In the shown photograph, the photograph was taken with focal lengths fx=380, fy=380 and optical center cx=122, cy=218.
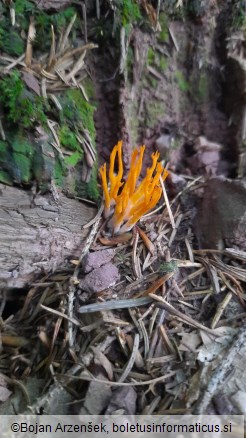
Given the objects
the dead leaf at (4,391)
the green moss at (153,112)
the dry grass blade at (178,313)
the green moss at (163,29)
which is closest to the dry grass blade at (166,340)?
the dry grass blade at (178,313)

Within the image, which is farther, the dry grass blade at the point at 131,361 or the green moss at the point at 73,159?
the green moss at the point at 73,159

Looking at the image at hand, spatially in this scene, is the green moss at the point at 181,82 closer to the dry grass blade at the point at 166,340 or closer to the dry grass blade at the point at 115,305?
the dry grass blade at the point at 115,305

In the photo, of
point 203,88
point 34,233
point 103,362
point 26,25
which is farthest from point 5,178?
point 203,88

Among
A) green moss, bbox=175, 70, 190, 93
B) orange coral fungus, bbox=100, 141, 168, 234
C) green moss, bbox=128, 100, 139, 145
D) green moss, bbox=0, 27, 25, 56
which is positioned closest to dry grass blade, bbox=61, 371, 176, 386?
orange coral fungus, bbox=100, 141, 168, 234

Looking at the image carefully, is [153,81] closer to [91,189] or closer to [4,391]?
[91,189]

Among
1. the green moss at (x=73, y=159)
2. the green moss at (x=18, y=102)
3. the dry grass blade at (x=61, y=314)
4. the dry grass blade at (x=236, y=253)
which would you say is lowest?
the dry grass blade at (x=61, y=314)

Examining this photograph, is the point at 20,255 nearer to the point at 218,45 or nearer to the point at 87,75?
the point at 87,75
